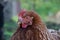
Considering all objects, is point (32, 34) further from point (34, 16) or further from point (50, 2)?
point (50, 2)

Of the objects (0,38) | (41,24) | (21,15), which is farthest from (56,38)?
(0,38)

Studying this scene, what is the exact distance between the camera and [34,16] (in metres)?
1.73

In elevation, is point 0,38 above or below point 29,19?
below

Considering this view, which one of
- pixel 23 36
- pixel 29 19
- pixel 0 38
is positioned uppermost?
pixel 29 19

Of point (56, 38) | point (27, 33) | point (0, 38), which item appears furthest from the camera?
point (0, 38)

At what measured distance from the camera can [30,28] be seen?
1.72 meters

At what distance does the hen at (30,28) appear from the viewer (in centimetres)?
171

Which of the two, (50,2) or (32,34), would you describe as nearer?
(32,34)

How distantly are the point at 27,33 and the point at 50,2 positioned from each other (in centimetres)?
170

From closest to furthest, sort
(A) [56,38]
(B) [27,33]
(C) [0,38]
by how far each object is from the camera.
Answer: (B) [27,33] → (A) [56,38] → (C) [0,38]

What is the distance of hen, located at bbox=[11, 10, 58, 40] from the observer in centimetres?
171

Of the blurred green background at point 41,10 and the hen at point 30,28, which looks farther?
the blurred green background at point 41,10

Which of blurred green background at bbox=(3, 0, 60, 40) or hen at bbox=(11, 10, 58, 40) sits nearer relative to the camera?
hen at bbox=(11, 10, 58, 40)

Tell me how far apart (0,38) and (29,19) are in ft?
5.06
